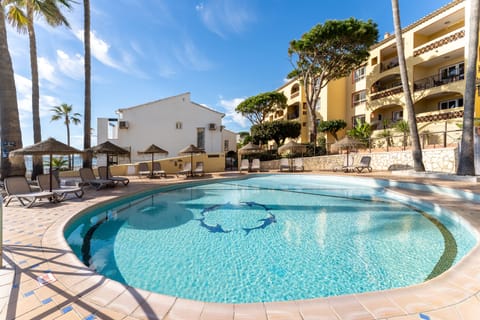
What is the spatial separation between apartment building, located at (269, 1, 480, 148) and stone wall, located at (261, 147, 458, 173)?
2.65 meters

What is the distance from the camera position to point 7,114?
8938 mm

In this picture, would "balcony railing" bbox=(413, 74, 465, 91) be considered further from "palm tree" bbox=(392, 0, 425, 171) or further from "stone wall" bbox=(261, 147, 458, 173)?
"palm tree" bbox=(392, 0, 425, 171)

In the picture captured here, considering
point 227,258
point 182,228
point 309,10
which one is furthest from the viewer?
point 309,10

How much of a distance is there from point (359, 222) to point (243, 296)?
14.6 feet

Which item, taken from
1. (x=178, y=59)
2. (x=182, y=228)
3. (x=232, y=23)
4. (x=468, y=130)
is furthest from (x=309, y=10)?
(x=182, y=228)

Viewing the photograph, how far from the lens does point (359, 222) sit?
5.96 metres

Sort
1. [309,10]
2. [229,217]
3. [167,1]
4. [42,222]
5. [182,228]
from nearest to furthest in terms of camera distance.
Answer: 1. [42,222]
2. [182,228]
3. [229,217]
4. [167,1]
5. [309,10]

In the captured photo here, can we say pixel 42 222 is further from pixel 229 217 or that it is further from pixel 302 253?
pixel 302 253

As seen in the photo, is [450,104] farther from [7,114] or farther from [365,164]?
[7,114]

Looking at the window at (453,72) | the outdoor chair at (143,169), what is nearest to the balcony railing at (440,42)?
the window at (453,72)

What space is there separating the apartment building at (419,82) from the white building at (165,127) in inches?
582

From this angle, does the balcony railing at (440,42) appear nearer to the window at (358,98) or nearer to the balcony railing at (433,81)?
the balcony railing at (433,81)

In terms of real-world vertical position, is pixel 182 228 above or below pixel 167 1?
below

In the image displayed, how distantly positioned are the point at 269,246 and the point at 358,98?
26.4 meters
